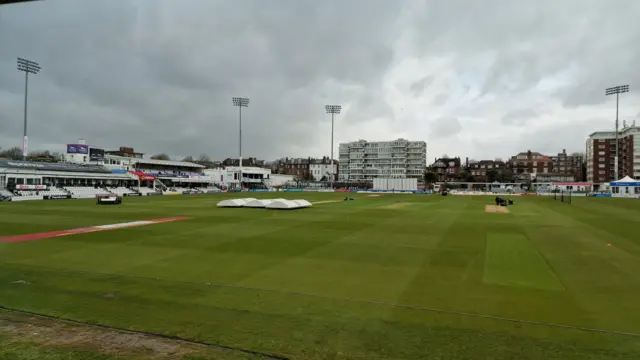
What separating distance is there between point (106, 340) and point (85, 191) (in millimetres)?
76006

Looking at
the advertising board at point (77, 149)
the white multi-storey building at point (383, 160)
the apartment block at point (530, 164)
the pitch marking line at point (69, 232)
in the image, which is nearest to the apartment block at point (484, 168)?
the apartment block at point (530, 164)

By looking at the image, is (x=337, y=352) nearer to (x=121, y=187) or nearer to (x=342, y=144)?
(x=121, y=187)

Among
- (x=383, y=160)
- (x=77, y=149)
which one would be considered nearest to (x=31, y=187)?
(x=77, y=149)

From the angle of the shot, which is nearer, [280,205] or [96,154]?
[280,205]

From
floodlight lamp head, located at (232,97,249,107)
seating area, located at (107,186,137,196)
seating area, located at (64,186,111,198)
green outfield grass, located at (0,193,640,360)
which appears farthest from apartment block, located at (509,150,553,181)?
green outfield grass, located at (0,193,640,360)

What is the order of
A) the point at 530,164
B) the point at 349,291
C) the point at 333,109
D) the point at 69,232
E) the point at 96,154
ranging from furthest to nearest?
the point at 530,164
the point at 333,109
the point at 96,154
the point at 69,232
the point at 349,291

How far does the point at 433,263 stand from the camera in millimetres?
13789

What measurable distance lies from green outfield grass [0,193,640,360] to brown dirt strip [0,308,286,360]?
0.28m

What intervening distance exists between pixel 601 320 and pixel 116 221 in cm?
2752

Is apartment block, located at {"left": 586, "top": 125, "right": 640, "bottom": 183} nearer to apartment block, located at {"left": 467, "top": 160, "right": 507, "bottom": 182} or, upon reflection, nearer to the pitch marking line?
apartment block, located at {"left": 467, "top": 160, "right": 507, "bottom": 182}

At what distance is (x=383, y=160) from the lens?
6836 inches

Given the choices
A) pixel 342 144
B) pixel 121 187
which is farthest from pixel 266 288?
pixel 342 144

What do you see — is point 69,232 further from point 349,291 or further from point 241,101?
point 241,101

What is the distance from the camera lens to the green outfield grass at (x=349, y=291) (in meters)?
6.85
